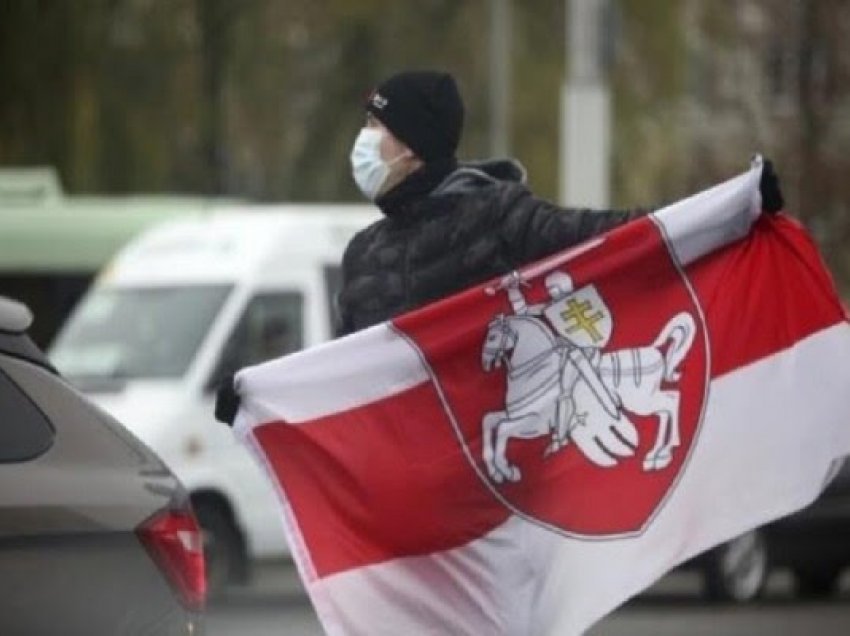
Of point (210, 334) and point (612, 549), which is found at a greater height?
point (612, 549)

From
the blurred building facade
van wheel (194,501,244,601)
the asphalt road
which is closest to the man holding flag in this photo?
the asphalt road

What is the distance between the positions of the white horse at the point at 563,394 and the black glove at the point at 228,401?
0.62 m

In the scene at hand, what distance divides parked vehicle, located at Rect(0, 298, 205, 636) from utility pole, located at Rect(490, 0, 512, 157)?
126 ft

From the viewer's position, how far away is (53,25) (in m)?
37.8

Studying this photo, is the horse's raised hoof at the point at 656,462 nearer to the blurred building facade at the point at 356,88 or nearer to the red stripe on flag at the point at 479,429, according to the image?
the red stripe on flag at the point at 479,429

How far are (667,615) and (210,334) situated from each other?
3.37 m

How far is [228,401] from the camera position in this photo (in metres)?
7.96

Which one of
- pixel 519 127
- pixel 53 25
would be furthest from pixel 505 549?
pixel 519 127

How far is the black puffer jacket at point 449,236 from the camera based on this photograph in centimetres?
790

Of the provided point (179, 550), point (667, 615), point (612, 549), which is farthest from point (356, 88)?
point (179, 550)

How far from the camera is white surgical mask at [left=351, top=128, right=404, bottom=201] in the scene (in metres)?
8.00

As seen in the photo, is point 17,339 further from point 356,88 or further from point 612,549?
point 356,88

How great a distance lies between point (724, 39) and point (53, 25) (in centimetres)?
930

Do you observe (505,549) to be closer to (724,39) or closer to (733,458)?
(733,458)
